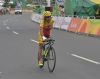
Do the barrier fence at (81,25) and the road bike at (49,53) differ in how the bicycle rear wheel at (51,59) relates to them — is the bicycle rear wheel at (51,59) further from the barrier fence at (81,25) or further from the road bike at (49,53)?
the barrier fence at (81,25)

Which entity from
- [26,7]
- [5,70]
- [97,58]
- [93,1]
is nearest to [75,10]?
[93,1]

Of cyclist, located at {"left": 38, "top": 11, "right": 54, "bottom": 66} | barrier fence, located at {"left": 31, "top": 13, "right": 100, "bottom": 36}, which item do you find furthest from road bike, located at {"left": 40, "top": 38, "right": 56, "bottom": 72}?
barrier fence, located at {"left": 31, "top": 13, "right": 100, "bottom": 36}

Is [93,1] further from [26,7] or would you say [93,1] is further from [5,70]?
[26,7]

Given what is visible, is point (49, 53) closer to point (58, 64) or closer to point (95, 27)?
point (58, 64)

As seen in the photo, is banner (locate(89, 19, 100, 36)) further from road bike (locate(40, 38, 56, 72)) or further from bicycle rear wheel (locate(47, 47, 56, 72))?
bicycle rear wheel (locate(47, 47, 56, 72))

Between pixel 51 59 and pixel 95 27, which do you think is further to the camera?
pixel 95 27

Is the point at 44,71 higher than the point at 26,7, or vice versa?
the point at 44,71

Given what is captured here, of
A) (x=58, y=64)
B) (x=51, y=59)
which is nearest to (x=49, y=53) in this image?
(x=51, y=59)

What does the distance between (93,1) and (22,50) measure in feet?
76.5

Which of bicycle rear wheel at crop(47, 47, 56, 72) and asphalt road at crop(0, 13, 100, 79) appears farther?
bicycle rear wheel at crop(47, 47, 56, 72)

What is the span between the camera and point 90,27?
26.7 metres

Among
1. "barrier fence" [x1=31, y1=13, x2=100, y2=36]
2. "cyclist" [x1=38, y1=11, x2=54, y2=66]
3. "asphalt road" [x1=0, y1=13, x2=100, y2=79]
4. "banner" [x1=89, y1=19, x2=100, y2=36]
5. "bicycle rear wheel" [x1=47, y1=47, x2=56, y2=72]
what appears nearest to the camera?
"asphalt road" [x1=0, y1=13, x2=100, y2=79]

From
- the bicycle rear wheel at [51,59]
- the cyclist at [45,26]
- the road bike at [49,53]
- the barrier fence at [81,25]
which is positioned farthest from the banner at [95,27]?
the bicycle rear wheel at [51,59]

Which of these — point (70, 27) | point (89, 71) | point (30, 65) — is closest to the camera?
point (89, 71)
